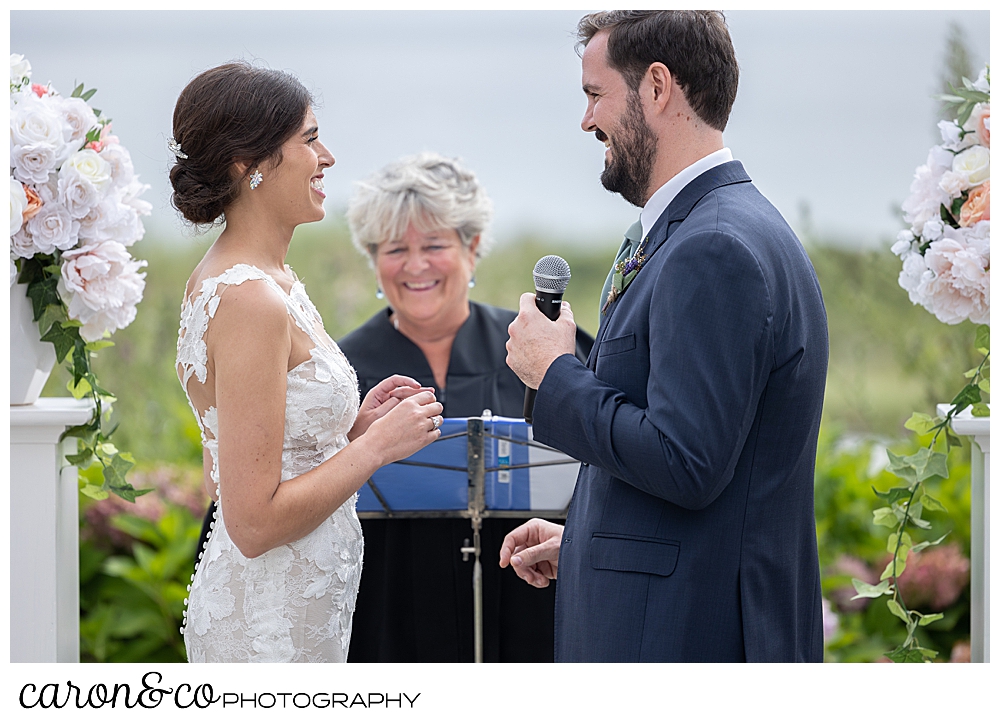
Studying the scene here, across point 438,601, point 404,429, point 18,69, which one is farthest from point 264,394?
point 438,601

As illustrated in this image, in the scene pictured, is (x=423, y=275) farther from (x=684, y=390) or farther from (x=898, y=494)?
(x=684, y=390)

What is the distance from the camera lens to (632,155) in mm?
1812

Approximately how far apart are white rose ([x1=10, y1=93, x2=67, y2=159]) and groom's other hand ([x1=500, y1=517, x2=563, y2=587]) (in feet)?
4.82

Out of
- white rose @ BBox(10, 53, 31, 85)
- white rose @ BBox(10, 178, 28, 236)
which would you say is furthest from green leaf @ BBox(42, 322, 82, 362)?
white rose @ BBox(10, 53, 31, 85)

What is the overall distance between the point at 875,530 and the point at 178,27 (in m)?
4.11

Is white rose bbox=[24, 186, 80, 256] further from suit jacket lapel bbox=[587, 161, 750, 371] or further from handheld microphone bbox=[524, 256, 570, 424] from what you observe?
suit jacket lapel bbox=[587, 161, 750, 371]

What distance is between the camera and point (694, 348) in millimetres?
1531

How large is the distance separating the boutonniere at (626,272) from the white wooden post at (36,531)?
1.46 meters

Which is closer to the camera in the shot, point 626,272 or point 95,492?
point 626,272

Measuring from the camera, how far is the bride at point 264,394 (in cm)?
173

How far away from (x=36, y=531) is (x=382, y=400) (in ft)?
3.30
